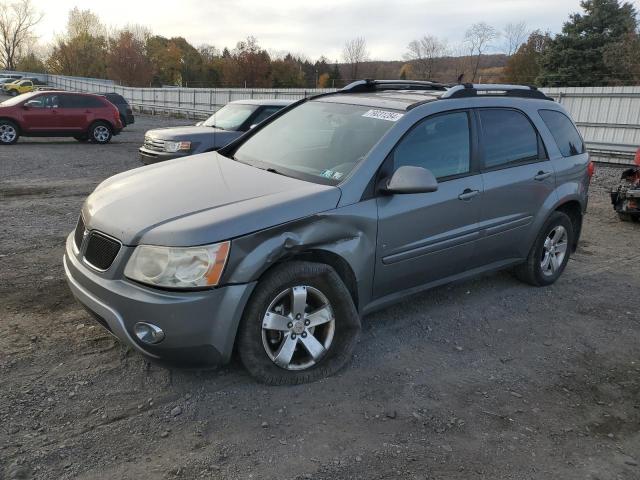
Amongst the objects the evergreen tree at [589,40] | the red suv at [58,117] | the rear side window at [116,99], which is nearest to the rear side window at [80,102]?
the red suv at [58,117]

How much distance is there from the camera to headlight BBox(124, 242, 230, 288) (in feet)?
9.60

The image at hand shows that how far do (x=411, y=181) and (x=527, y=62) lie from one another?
43501mm

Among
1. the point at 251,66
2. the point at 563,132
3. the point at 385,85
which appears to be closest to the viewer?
the point at 385,85

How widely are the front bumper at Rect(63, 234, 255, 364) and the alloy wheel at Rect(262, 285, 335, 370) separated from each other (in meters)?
0.26

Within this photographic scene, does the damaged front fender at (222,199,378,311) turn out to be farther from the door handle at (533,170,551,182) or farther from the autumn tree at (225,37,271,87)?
the autumn tree at (225,37,271,87)

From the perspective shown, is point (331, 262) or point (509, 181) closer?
point (331, 262)

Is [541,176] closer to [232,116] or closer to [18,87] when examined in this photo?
[232,116]

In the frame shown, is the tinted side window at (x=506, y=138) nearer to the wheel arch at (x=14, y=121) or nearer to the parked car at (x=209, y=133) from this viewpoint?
the parked car at (x=209, y=133)

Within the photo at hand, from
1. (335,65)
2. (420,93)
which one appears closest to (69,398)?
→ (420,93)

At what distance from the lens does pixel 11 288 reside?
15.2 ft

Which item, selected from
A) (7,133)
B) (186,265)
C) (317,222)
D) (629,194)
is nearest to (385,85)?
(317,222)

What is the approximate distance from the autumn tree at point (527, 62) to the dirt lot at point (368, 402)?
127 feet

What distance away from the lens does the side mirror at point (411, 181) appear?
3475 mm

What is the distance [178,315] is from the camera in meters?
2.90
